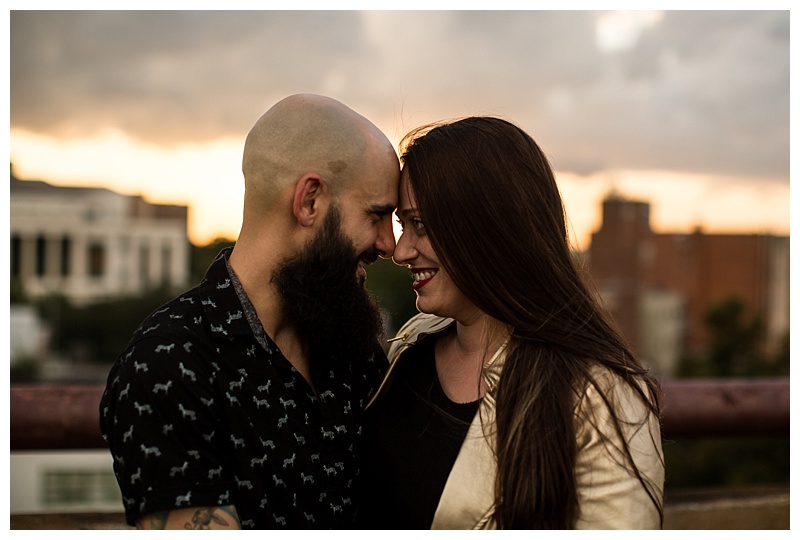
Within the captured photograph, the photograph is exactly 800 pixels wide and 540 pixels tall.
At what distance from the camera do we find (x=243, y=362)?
2.52m

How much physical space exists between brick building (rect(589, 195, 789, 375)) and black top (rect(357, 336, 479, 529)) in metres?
64.6

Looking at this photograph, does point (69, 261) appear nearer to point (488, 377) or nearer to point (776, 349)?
point (776, 349)

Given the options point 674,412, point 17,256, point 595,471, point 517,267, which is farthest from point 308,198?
point 17,256

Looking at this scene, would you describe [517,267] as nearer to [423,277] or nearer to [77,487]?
[423,277]

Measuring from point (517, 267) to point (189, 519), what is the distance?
1156mm

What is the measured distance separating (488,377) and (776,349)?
63.1 meters

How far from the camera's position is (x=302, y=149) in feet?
8.86

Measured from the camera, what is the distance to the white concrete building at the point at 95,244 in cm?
8144

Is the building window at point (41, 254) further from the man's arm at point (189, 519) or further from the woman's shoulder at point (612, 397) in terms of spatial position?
the woman's shoulder at point (612, 397)

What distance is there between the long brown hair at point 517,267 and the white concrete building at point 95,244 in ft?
266

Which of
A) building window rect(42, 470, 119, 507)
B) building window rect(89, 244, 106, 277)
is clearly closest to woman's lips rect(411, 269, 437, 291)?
building window rect(42, 470, 119, 507)

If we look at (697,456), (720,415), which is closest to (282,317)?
(720,415)

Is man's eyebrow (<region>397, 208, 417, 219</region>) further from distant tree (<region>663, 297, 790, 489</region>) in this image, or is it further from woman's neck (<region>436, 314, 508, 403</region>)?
distant tree (<region>663, 297, 790, 489</region>)

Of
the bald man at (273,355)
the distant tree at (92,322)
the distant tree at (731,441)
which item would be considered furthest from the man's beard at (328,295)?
the distant tree at (92,322)
